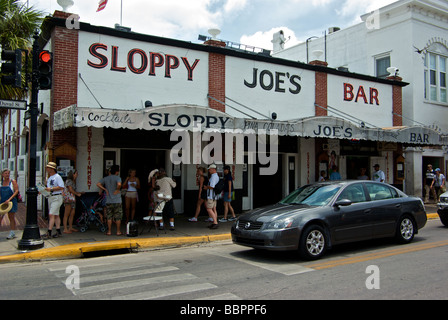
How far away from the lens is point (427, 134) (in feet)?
52.7

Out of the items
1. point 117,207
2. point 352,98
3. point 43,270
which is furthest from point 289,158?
point 43,270

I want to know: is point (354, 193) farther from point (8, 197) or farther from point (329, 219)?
point (8, 197)

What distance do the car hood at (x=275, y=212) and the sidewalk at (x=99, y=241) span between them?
259 centimetres

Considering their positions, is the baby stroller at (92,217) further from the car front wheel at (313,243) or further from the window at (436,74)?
the window at (436,74)

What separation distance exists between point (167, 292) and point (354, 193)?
15.7ft

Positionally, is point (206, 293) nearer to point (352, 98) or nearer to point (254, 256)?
point (254, 256)

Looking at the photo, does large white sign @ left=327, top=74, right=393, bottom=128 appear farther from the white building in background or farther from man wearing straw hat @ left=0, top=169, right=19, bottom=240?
man wearing straw hat @ left=0, top=169, right=19, bottom=240

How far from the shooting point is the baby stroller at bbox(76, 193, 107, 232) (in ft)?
33.9

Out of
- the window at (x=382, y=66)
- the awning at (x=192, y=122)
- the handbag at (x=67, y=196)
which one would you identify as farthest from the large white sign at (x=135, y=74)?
the window at (x=382, y=66)

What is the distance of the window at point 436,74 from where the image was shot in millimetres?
20438

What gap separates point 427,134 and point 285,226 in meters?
11.9

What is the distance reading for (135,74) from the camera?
12219mm

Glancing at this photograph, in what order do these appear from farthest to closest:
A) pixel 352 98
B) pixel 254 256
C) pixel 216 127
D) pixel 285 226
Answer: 1. pixel 352 98
2. pixel 216 127
3. pixel 254 256
4. pixel 285 226

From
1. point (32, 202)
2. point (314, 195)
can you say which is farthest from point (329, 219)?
point (32, 202)
